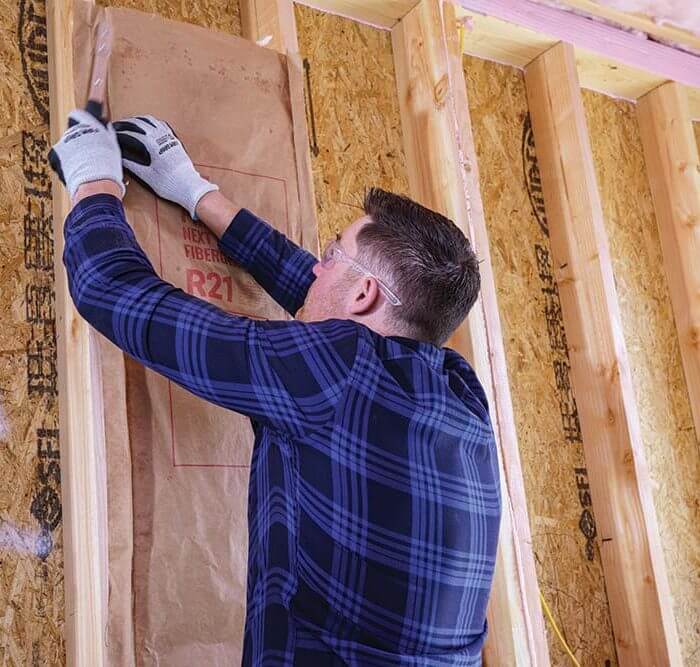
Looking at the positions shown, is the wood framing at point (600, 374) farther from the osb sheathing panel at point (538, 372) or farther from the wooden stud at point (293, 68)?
the wooden stud at point (293, 68)

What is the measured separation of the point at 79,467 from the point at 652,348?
73.8 inches

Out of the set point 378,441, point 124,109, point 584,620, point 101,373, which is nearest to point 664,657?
point 584,620

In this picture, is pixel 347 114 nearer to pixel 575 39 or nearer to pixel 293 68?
pixel 293 68

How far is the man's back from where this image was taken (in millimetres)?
1357

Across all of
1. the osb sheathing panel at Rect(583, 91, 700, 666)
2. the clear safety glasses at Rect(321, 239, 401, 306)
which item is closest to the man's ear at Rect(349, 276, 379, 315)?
the clear safety glasses at Rect(321, 239, 401, 306)

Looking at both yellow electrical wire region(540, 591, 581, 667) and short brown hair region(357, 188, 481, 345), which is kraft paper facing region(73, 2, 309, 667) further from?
yellow electrical wire region(540, 591, 581, 667)

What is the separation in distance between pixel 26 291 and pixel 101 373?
0.49m

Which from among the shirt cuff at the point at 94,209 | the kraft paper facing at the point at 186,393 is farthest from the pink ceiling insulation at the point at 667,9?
the shirt cuff at the point at 94,209

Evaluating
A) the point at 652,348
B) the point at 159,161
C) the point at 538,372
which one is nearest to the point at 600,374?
the point at 538,372

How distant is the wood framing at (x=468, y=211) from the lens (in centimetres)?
216

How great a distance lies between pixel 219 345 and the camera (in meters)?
1.40

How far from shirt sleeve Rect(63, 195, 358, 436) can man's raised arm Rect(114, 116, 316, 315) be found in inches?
9.1

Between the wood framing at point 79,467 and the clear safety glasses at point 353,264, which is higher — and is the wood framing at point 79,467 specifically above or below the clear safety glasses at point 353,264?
below

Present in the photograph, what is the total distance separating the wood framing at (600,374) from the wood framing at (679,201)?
42 centimetres
